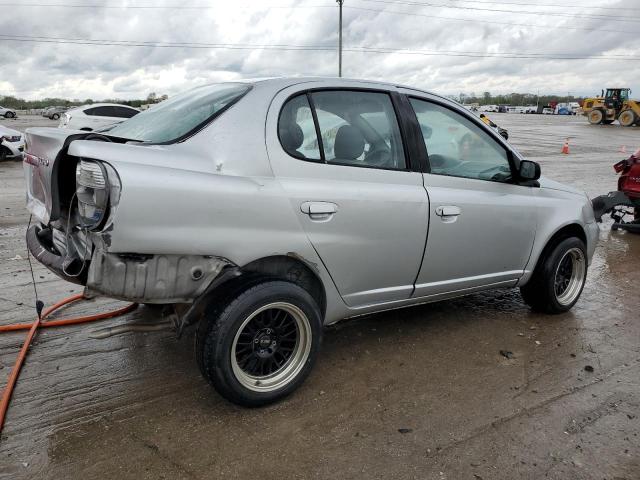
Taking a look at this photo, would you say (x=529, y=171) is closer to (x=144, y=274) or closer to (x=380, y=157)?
(x=380, y=157)

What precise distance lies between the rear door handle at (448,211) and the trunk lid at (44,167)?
2241 mm

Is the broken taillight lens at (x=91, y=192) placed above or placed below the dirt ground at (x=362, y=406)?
above

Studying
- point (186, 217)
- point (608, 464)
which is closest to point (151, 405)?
point (186, 217)

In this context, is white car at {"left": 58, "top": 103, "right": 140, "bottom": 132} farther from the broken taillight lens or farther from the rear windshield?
the broken taillight lens

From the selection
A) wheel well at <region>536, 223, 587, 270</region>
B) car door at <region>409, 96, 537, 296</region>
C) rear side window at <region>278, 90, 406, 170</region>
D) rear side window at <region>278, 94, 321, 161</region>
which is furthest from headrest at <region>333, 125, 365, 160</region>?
wheel well at <region>536, 223, 587, 270</region>

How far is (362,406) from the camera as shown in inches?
123

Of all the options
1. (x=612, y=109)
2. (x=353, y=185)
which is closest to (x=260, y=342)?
(x=353, y=185)

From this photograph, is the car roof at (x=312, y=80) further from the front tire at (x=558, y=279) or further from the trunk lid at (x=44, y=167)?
the front tire at (x=558, y=279)

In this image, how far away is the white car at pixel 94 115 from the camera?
1677cm

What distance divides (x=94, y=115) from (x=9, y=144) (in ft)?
10.5

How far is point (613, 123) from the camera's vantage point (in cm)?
4653

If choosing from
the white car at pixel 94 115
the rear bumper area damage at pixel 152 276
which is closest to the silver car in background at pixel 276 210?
the rear bumper area damage at pixel 152 276

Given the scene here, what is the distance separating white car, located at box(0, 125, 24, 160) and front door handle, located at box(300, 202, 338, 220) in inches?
588

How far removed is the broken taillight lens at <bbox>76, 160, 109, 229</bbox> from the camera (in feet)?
8.14
